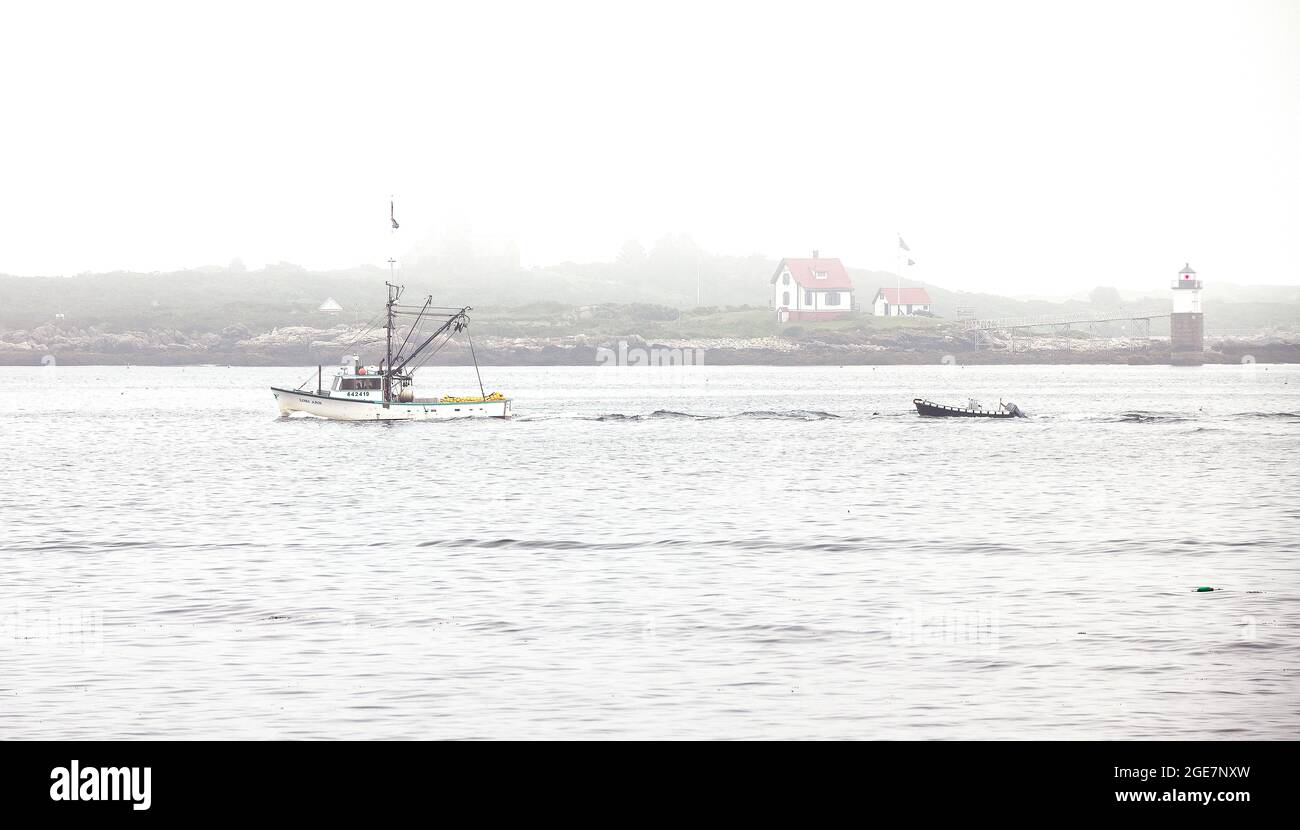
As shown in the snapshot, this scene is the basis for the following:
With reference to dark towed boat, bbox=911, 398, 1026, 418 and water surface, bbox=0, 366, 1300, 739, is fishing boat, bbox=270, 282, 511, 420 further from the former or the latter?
dark towed boat, bbox=911, 398, 1026, 418

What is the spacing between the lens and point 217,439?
82938mm

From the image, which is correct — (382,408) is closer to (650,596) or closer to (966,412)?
(966,412)

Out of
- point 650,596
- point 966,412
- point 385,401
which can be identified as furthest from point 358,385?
point 650,596

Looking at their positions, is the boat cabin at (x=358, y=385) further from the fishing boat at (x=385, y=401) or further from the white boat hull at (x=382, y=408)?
the white boat hull at (x=382, y=408)

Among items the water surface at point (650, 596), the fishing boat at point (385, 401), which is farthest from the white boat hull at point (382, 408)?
the water surface at point (650, 596)

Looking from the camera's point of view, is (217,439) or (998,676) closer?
(998,676)

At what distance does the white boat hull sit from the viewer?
3529 inches

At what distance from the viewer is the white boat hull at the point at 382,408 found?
89.6 m

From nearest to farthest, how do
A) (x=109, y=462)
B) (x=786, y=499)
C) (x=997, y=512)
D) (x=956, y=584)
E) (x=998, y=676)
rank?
(x=998, y=676) < (x=956, y=584) < (x=997, y=512) < (x=786, y=499) < (x=109, y=462)

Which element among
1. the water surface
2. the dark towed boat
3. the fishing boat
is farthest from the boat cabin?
the dark towed boat
